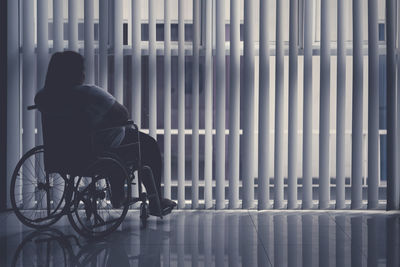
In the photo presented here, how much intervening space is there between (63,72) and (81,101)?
0.23 meters

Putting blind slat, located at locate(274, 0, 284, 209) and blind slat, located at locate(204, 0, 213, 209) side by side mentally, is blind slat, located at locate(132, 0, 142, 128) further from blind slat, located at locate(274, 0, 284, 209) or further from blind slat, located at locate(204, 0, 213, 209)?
blind slat, located at locate(274, 0, 284, 209)

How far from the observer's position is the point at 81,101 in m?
3.02

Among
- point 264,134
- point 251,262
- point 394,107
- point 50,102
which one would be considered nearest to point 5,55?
point 50,102

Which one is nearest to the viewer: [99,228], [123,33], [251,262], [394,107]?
[251,262]

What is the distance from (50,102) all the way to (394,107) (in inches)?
85.0

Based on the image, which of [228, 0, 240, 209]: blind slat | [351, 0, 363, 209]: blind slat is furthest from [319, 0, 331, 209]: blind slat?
[228, 0, 240, 209]: blind slat

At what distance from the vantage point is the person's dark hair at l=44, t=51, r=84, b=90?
3135 millimetres

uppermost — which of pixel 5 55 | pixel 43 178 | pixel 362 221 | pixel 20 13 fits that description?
pixel 20 13

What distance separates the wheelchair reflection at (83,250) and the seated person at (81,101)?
0.87ft

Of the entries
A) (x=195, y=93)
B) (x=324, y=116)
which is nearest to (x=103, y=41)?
(x=195, y=93)

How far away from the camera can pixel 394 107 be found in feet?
12.4

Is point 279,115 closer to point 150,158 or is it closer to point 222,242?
point 150,158

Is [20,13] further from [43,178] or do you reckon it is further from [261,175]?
[261,175]

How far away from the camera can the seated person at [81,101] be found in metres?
3.03
